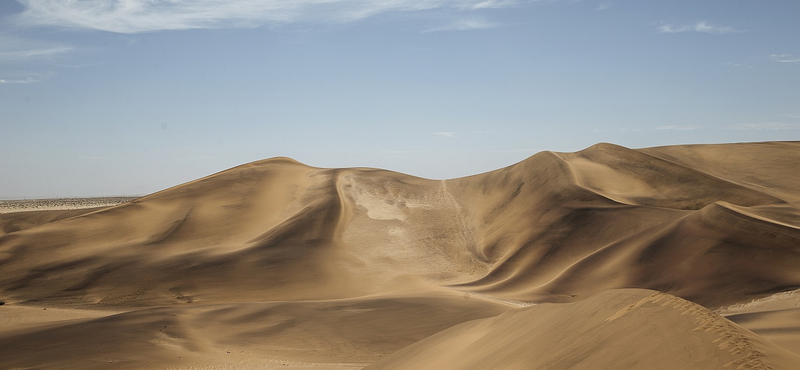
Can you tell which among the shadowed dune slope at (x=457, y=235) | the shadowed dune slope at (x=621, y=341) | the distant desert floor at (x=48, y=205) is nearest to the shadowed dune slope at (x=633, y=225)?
the shadowed dune slope at (x=457, y=235)

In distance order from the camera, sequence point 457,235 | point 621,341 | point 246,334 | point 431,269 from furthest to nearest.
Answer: point 457,235 < point 431,269 < point 246,334 < point 621,341

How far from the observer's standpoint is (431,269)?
31250mm

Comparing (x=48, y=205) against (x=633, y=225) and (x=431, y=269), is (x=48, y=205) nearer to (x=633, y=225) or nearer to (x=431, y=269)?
(x=431, y=269)

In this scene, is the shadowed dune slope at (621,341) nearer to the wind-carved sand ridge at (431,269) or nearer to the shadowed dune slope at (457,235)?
the wind-carved sand ridge at (431,269)

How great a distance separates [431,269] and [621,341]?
970 inches

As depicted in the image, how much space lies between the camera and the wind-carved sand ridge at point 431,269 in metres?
8.75

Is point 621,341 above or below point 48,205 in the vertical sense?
above

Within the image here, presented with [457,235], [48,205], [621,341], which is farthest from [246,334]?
[48,205]

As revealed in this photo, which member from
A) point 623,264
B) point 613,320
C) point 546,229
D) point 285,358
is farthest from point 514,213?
point 613,320

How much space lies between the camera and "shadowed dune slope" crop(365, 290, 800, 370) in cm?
574

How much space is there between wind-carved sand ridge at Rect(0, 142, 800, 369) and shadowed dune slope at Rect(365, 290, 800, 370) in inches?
1.2

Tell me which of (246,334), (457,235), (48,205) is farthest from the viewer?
(48,205)

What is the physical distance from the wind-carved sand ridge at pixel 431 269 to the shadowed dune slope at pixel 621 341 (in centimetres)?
3

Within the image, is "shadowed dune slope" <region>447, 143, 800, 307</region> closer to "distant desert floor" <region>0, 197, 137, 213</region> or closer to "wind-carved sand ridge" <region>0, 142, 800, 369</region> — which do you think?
"wind-carved sand ridge" <region>0, 142, 800, 369</region>
